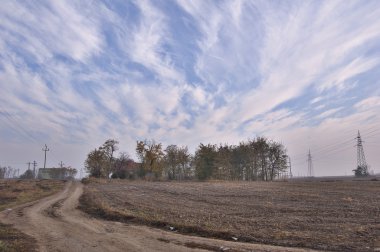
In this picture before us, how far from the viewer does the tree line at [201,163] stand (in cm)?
9731

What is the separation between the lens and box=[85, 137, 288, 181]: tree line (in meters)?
97.3

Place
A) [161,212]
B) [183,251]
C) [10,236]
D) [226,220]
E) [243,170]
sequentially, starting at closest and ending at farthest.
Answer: [183,251] < [10,236] < [226,220] < [161,212] < [243,170]

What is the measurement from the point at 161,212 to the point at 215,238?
8.56m

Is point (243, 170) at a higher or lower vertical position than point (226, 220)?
higher

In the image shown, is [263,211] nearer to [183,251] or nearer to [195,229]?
[195,229]

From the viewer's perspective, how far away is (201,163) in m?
97.2

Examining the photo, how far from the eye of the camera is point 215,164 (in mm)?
95812

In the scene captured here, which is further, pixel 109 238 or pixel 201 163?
pixel 201 163

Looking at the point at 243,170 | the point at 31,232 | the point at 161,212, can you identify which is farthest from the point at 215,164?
the point at 31,232

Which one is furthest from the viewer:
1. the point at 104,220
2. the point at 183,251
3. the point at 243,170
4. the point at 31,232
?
the point at 243,170

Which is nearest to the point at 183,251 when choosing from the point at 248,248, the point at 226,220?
the point at 248,248

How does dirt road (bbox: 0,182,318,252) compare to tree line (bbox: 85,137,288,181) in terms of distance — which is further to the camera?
tree line (bbox: 85,137,288,181)

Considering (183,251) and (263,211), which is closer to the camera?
(183,251)

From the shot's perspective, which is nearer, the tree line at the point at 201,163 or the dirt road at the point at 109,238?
the dirt road at the point at 109,238
